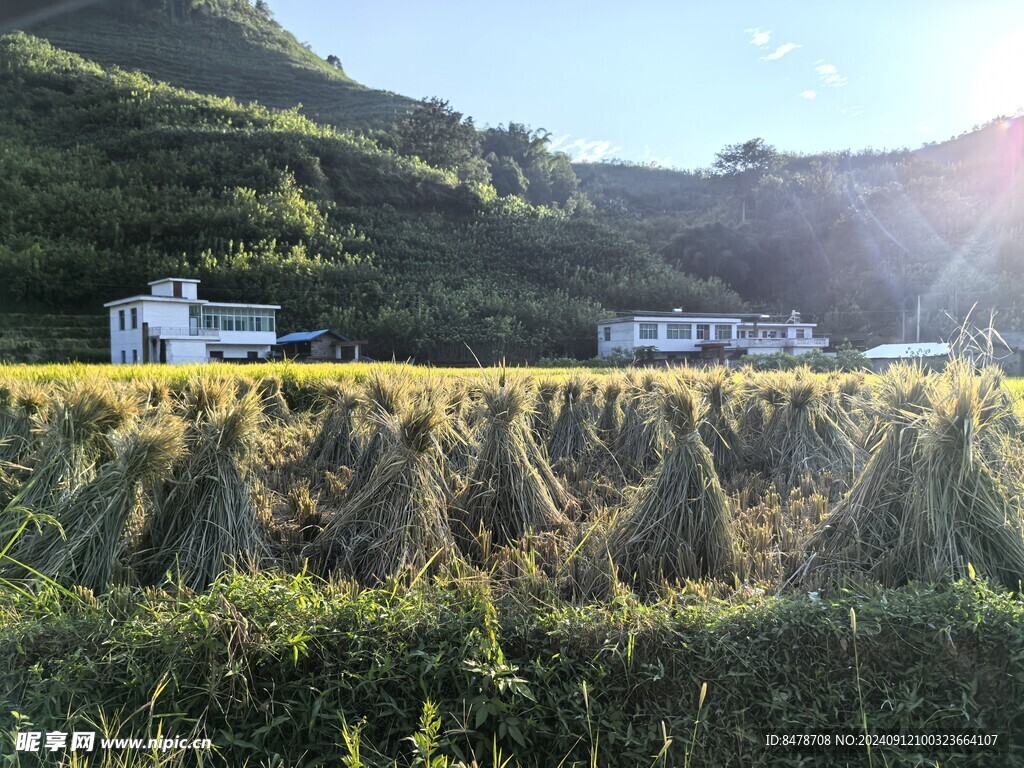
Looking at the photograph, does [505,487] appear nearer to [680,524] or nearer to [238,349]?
[680,524]

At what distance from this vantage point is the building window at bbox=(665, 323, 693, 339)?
41219 millimetres

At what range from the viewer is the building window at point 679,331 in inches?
1623

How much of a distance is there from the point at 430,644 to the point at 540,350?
39.3 meters

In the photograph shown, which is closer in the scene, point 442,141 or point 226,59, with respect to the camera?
point 442,141

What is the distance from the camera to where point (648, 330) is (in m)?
40.2

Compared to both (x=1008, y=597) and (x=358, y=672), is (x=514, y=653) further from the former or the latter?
(x=1008, y=597)

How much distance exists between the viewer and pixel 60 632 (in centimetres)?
238

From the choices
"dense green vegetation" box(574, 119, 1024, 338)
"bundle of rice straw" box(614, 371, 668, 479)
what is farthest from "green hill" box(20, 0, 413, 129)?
"bundle of rice straw" box(614, 371, 668, 479)

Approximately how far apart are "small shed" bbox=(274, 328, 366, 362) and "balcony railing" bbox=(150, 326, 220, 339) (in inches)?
152

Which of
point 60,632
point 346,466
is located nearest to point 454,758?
point 60,632

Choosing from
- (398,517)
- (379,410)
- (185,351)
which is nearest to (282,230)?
(185,351)

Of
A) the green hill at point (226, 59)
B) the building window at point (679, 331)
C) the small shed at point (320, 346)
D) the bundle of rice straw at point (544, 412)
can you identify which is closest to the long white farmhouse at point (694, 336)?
the building window at point (679, 331)

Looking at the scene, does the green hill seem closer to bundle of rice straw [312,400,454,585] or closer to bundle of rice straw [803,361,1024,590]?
bundle of rice straw [312,400,454,585]

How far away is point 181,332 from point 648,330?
28.1 m
